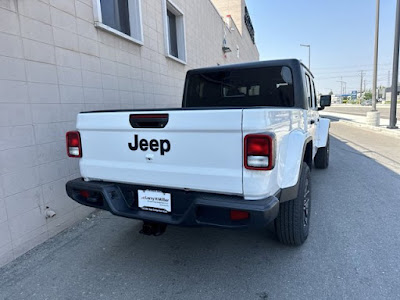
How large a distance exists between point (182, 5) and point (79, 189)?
290 inches

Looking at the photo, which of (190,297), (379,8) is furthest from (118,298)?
(379,8)

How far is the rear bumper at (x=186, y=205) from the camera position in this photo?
2105 mm

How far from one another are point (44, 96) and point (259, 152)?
8.93 ft

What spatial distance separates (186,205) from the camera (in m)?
2.41

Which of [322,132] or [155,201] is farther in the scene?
[322,132]

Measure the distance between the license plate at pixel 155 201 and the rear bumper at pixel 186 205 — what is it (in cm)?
4

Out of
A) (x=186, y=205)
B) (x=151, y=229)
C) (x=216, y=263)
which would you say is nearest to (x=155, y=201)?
(x=186, y=205)

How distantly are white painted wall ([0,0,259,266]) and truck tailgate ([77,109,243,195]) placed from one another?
33.5 inches

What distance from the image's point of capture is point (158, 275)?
272cm

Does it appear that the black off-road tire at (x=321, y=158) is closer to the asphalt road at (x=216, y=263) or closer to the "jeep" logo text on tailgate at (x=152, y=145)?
the asphalt road at (x=216, y=263)

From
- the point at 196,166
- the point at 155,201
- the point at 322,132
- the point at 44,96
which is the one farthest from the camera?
the point at 322,132

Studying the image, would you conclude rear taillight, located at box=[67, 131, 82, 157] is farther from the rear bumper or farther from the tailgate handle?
the tailgate handle

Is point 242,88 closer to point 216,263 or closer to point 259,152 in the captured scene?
point 259,152

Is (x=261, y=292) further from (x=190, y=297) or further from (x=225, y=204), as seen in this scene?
(x=225, y=204)
